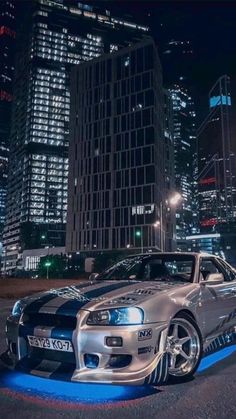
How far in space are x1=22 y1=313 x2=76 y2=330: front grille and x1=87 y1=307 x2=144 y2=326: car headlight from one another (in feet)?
0.63

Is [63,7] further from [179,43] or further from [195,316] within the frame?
[195,316]

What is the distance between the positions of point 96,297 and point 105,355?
0.66 m

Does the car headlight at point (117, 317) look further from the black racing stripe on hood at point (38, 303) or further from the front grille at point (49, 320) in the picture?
the black racing stripe on hood at point (38, 303)

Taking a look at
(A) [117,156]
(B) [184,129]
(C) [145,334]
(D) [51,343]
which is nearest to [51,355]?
(D) [51,343]

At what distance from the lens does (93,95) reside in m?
89.8

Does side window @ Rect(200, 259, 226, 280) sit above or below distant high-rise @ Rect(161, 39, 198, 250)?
below

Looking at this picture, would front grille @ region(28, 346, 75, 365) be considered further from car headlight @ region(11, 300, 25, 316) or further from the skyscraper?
the skyscraper

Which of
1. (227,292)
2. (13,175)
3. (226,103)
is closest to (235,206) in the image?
(226,103)

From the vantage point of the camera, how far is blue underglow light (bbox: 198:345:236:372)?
4.45 metres

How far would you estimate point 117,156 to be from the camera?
82.6 meters

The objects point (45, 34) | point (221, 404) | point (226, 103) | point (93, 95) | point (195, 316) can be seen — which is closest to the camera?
point (221, 404)

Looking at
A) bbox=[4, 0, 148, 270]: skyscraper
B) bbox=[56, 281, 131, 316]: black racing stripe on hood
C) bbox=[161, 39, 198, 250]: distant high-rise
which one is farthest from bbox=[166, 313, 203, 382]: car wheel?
bbox=[161, 39, 198, 250]: distant high-rise

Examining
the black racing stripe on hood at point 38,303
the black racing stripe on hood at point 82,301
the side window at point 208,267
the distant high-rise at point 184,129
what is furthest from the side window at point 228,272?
the distant high-rise at point 184,129

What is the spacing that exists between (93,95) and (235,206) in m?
81.0
